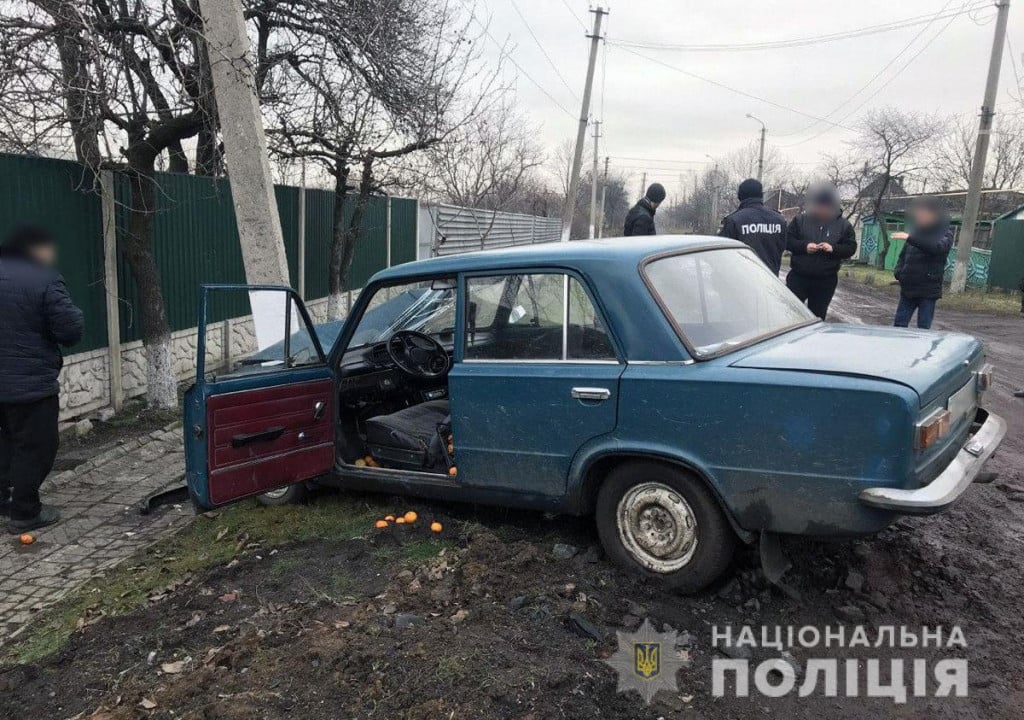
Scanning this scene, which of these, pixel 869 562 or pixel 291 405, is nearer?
pixel 869 562

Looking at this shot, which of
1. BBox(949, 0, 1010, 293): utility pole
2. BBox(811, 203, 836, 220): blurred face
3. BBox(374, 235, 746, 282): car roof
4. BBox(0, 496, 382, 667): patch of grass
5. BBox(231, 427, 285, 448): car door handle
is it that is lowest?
BBox(0, 496, 382, 667): patch of grass

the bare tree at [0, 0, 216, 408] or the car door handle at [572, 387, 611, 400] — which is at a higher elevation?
the bare tree at [0, 0, 216, 408]

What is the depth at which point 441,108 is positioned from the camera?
932cm

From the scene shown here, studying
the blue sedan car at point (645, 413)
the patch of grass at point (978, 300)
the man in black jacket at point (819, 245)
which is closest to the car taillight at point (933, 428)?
the blue sedan car at point (645, 413)

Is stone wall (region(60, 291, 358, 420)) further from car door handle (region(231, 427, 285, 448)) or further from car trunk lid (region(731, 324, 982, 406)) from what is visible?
car trunk lid (region(731, 324, 982, 406))

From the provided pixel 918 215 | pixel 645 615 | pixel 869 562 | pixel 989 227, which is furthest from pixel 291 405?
pixel 989 227

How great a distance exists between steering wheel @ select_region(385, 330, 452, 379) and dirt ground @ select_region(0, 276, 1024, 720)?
103 cm

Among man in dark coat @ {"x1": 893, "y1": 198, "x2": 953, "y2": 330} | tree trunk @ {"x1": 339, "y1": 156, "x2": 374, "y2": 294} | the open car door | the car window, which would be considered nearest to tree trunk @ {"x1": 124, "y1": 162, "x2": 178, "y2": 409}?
the open car door

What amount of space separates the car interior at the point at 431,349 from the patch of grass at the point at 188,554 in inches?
15.8

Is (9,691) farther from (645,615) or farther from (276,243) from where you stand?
(276,243)

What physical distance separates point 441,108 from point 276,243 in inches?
149

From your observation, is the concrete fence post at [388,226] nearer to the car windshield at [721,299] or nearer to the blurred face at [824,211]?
the blurred face at [824,211]

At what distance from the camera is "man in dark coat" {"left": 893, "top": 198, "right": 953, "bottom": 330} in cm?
764

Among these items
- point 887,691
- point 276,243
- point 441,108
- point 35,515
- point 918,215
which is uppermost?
point 441,108
